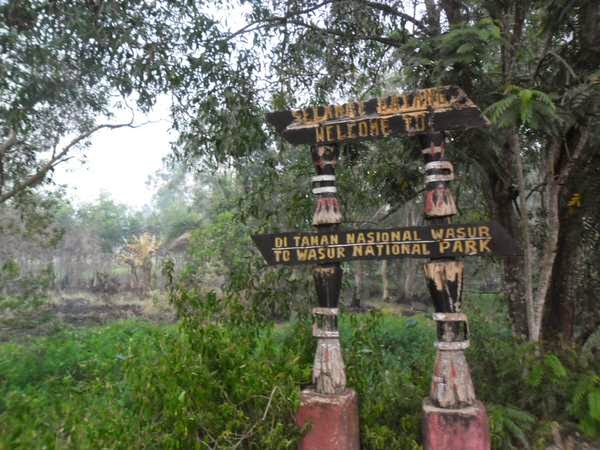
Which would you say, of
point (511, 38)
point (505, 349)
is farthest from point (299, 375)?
point (511, 38)

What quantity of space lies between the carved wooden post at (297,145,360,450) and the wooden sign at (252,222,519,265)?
5.5 inches

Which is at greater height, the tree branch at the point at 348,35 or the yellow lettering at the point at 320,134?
the tree branch at the point at 348,35

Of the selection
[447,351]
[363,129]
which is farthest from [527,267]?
[363,129]

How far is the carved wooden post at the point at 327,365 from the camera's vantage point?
4.09 metres

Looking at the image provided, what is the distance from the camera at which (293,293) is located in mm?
6293

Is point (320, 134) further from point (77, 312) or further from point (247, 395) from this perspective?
point (77, 312)

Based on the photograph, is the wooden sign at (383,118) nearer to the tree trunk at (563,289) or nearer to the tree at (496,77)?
the tree at (496,77)

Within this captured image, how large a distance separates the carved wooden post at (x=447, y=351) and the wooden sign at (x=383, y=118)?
0.55 ft

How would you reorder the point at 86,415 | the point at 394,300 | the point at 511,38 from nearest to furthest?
the point at 86,415 < the point at 511,38 < the point at 394,300

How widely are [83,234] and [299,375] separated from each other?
1012 inches

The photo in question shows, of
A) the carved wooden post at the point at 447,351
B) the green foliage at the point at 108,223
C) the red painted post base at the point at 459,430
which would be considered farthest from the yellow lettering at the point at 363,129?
the green foliage at the point at 108,223

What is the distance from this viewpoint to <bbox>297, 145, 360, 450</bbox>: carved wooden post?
409 centimetres

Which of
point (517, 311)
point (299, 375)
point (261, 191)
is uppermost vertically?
point (261, 191)

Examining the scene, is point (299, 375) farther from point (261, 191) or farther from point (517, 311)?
point (517, 311)
